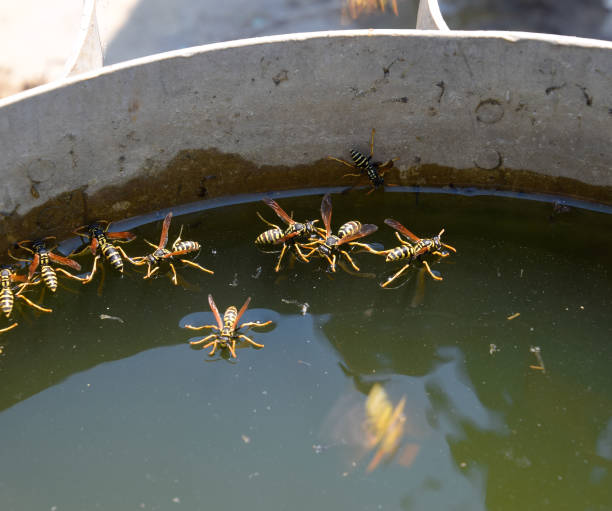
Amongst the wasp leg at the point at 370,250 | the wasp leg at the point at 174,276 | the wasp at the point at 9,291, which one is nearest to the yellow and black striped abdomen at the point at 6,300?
the wasp at the point at 9,291

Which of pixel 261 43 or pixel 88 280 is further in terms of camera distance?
pixel 88 280

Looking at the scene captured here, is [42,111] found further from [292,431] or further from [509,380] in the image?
[509,380]

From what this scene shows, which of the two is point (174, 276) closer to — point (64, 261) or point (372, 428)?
point (64, 261)

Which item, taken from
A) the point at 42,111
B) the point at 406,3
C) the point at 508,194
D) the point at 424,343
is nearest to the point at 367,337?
the point at 424,343

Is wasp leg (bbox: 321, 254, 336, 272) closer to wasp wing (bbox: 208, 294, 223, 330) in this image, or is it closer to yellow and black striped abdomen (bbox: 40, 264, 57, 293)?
wasp wing (bbox: 208, 294, 223, 330)

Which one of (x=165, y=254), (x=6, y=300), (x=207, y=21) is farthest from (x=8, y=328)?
(x=207, y=21)

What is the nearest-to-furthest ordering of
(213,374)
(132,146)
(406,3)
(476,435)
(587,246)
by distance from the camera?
1. (476,435)
2. (213,374)
3. (132,146)
4. (587,246)
5. (406,3)
